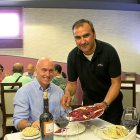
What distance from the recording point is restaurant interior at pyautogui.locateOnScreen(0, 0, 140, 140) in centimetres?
565

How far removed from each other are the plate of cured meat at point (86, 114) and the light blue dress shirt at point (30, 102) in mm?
449

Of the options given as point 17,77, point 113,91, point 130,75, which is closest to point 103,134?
point 113,91

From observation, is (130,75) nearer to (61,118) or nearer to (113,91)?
(113,91)

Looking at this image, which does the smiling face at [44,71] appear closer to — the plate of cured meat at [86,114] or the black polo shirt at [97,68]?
the black polo shirt at [97,68]

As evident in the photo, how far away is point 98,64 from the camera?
2.04m

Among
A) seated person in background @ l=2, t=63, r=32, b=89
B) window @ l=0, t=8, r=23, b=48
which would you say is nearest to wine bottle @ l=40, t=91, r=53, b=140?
seated person in background @ l=2, t=63, r=32, b=89

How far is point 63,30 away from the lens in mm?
6027

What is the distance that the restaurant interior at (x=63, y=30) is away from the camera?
18.5 feet

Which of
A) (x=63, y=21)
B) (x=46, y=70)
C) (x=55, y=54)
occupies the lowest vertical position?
(x=46, y=70)

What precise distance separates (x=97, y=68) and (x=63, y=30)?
13.8ft

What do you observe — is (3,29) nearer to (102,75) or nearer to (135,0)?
(135,0)

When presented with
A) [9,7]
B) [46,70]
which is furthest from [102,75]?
[9,7]

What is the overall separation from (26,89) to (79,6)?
4.43 metres

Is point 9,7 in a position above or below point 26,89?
above
